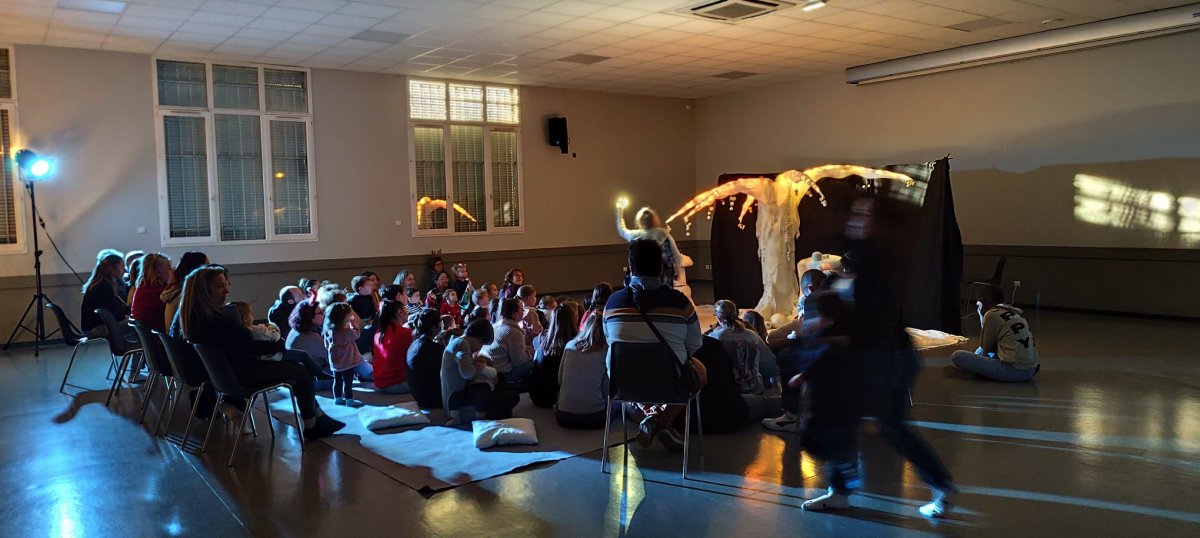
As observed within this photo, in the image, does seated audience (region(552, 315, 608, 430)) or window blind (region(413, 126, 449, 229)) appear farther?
window blind (region(413, 126, 449, 229))

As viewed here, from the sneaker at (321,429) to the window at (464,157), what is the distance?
7287 millimetres

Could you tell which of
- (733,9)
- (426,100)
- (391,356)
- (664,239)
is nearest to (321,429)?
(391,356)

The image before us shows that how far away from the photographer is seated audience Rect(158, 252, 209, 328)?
5.31 meters

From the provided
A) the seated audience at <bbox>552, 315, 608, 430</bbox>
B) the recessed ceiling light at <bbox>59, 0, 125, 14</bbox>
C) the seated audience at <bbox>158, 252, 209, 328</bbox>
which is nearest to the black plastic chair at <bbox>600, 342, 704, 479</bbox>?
the seated audience at <bbox>552, 315, 608, 430</bbox>

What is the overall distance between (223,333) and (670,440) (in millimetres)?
2645

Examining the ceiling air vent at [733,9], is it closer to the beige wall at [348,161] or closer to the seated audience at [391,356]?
the seated audience at [391,356]

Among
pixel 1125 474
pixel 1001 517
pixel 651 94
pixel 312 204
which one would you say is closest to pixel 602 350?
pixel 1001 517

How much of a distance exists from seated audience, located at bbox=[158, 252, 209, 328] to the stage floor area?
2.73ft

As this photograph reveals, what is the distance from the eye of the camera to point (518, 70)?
11.9 metres

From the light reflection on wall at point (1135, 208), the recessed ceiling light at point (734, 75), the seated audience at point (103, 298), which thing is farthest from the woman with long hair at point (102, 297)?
the light reflection on wall at point (1135, 208)

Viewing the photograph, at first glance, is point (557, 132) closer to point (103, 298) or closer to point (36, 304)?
point (36, 304)

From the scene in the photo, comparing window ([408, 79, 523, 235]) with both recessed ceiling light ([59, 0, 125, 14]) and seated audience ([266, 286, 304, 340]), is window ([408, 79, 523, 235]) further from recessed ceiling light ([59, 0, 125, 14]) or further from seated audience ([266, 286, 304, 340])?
seated audience ([266, 286, 304, 340])

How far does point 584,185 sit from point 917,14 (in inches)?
256

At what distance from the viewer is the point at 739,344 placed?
5.30 metres
